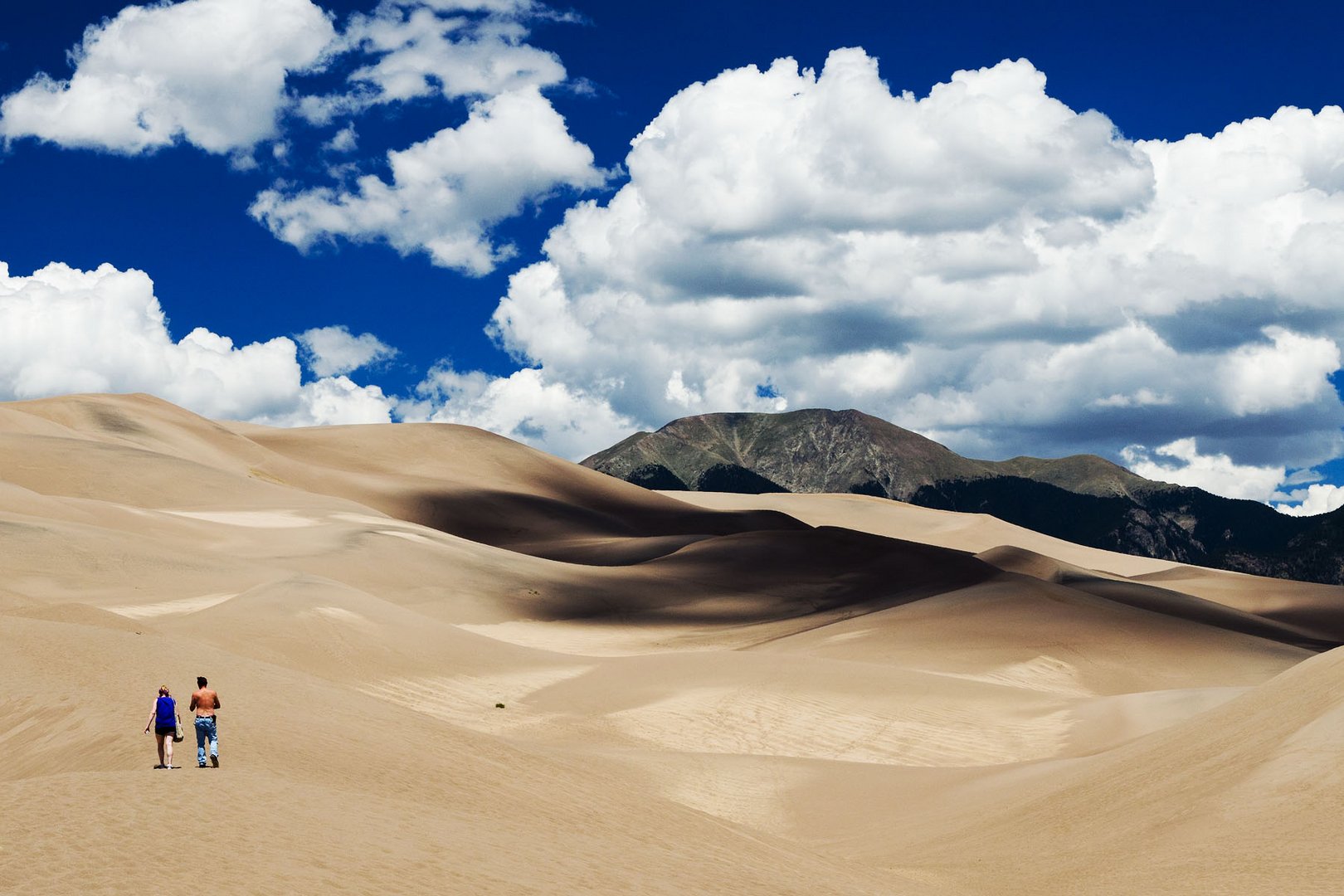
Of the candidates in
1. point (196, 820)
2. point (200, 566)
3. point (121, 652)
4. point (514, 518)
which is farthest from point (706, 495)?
point (196, 820)

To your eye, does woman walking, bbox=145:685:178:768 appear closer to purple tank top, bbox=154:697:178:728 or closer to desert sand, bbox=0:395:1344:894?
purple tank top, bbox=154:697:178:728

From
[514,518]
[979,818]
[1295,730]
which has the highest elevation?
[514,518]

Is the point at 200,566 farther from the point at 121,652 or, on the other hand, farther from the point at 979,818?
the point at 979,818

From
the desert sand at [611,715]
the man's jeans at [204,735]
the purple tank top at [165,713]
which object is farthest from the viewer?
the man's jeans at [204,735]

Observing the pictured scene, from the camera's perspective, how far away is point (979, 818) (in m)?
17.9

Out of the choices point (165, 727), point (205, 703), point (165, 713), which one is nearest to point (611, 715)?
point (205, 703)

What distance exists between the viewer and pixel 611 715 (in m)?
28.6

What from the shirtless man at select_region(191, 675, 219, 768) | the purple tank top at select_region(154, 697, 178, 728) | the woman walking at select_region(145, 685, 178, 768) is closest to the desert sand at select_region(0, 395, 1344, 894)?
the woman walking at select_region(145, 685, 178, 768)

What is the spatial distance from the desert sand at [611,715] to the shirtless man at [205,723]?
2.20ft

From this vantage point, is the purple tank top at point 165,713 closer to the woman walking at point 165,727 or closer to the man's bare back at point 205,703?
the woman walking at point 165,727

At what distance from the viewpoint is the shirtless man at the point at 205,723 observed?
14117 mm

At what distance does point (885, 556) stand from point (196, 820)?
204 feet

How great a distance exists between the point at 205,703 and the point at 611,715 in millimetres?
15172

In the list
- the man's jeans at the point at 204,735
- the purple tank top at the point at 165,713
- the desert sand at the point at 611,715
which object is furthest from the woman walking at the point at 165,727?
the desert sand at the point at 611,715
